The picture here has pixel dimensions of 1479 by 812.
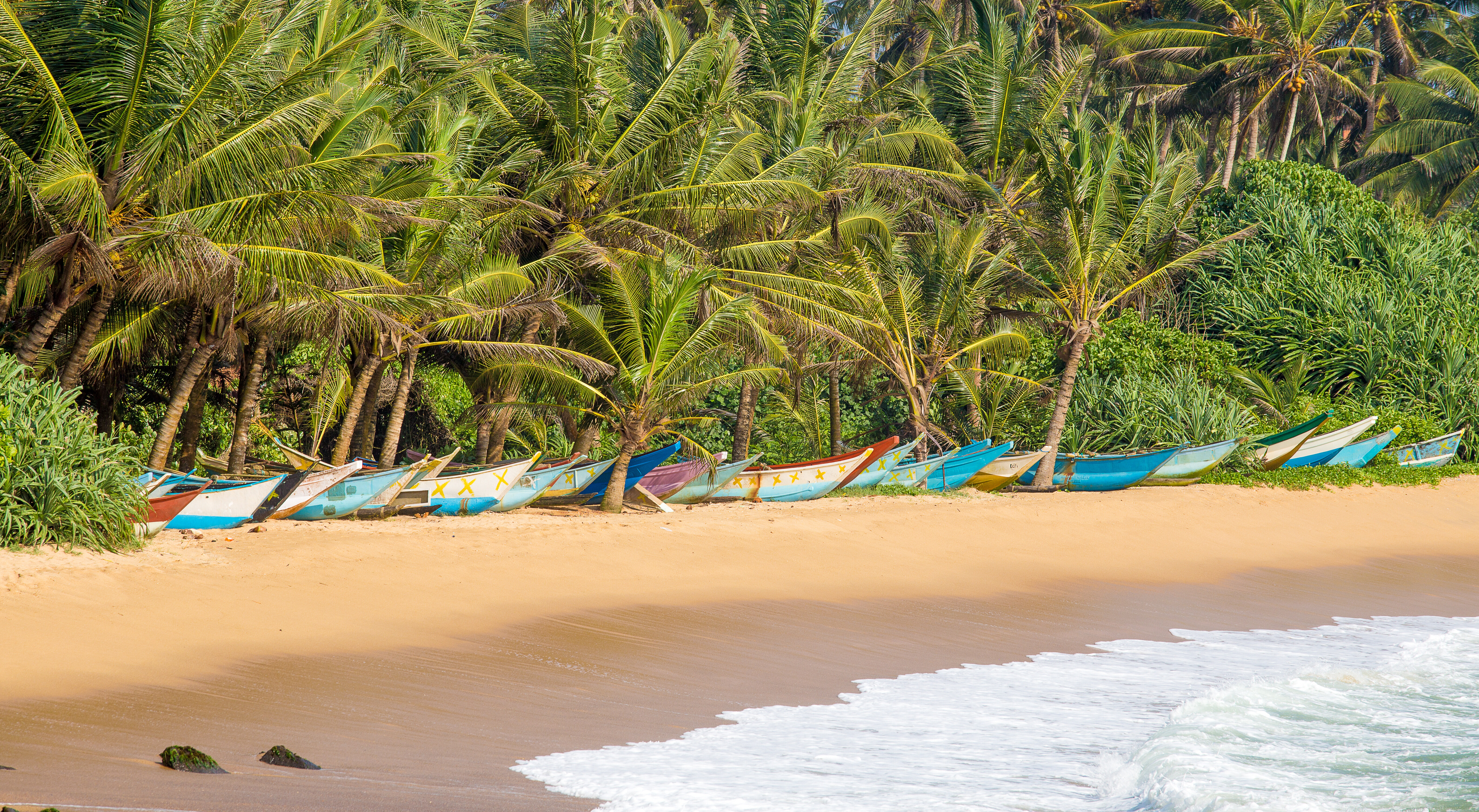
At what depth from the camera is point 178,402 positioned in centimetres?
1360

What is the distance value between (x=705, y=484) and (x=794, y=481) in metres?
1.50

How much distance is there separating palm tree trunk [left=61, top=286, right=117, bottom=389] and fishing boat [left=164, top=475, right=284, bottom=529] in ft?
6.64

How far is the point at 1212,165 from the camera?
38.5 meters

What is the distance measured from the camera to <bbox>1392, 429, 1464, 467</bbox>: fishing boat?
70.5 ft

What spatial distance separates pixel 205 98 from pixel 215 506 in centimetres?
389

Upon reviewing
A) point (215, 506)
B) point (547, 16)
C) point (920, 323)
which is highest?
point (547, 16)

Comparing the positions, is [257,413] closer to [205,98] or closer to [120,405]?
[120,405]

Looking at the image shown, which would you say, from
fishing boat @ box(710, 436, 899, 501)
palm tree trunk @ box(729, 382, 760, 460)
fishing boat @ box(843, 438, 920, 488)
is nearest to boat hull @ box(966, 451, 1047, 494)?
fishing boat @ box(843, 438, 920, 488)

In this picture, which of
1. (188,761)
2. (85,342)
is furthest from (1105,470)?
(188,761)

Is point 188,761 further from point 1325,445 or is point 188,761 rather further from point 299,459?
point 1325,445

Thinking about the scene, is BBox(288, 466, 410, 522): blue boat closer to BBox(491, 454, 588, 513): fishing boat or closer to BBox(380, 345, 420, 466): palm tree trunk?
BBox(491, 454, 588, 513): fishing boat

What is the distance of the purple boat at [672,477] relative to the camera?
15.5 m

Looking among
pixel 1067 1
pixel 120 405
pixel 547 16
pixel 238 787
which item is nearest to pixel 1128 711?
pixel 238 787

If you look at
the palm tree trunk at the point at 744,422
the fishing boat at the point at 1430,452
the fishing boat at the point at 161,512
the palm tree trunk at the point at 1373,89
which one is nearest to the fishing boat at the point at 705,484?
the palm tree trunk at the point at 744,422
